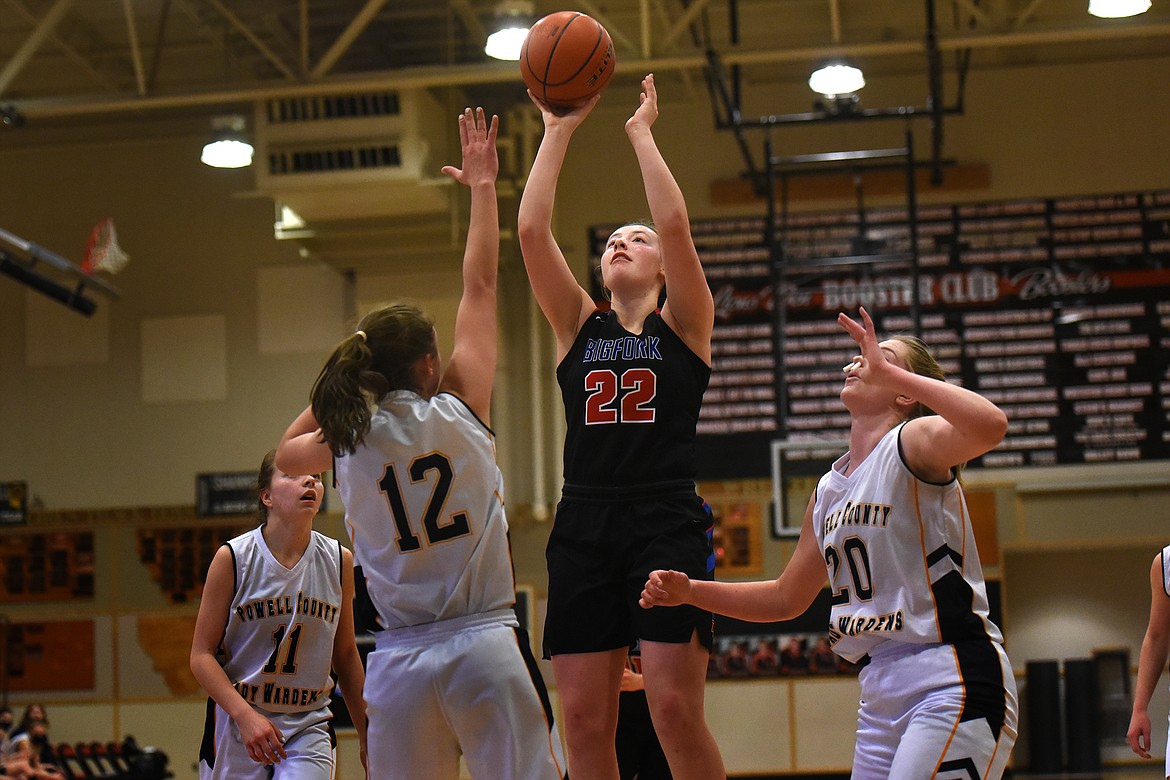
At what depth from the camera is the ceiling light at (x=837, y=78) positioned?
8.73 meters

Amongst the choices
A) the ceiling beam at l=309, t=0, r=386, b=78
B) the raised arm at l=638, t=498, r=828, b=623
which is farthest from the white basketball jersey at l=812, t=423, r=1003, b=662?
the ceiling beam at l=309, t=0, r=386, b=78

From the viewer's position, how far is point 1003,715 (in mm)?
3102

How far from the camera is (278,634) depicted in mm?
4340

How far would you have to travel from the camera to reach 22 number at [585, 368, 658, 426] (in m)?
3.70

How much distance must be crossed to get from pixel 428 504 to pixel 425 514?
25 millimetres

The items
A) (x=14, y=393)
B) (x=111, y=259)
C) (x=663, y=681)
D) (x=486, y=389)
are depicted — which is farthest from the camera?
(x=14, y=393)

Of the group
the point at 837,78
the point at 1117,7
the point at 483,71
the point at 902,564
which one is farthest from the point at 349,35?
the point at 902,564

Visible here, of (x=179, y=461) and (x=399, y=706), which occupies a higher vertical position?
(x=179, y=461)

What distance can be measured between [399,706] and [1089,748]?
8.70m

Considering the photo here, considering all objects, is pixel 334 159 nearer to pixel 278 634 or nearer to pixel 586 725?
pixel 278 634

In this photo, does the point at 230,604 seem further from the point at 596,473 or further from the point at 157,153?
the point at 157,153

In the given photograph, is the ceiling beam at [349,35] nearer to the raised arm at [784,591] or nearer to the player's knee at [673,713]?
the raised arm at [784,591]

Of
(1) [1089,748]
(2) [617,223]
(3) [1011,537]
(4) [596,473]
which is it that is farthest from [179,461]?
(4) [596,473]

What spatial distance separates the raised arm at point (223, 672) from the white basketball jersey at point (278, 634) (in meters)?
0.04
